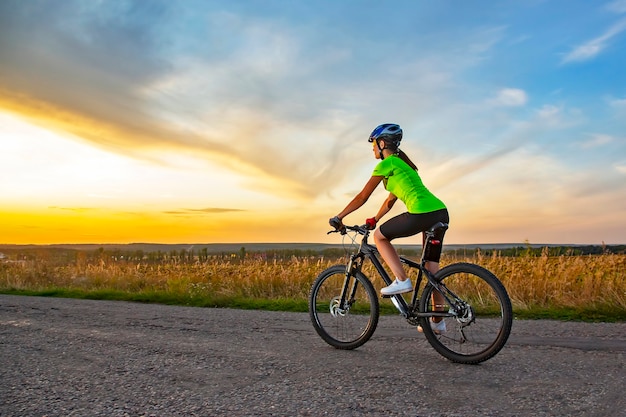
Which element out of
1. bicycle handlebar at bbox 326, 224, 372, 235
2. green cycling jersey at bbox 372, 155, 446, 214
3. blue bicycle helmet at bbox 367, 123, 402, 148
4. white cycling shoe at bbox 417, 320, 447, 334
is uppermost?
blue bicycle helmet at bbox 367, 123, 402, 148

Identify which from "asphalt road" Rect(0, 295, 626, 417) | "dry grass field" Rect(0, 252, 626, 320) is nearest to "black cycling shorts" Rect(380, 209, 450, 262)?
"asphalt road" Rect(0, 295, 626, 417)

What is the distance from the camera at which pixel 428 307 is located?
18.8 ft

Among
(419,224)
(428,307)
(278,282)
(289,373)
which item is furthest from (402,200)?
(278,282)

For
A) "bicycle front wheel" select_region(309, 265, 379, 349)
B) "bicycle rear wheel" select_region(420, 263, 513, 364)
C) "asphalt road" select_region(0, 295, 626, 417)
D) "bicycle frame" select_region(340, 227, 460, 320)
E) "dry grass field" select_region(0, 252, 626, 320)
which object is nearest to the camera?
"asphalt road" select_region(0, 295, 626, 417)

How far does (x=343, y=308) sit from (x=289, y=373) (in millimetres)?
1753

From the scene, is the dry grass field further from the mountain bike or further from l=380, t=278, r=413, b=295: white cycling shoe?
l=380, t=278, r=413, b=295: white cycling shoe

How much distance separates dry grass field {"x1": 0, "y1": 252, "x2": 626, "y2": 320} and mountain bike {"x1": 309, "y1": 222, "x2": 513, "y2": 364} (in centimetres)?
411

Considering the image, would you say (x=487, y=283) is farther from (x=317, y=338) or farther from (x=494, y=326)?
(x=317, y=338)

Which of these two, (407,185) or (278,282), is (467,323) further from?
(278,282)

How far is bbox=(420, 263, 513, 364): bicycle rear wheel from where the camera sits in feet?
17.3

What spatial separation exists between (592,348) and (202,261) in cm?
1794

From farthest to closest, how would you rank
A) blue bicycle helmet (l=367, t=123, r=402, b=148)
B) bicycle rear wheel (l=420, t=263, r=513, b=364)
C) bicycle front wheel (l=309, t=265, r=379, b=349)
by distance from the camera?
bicycle front wheel (l=309, t=265, r=379, b=349)
blue bicycle helmet (l=367, t=123, r=402, b=148)
bicycle rear wheel (l=420, t=263, r=513, b=364)

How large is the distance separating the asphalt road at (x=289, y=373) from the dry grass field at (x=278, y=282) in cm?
239

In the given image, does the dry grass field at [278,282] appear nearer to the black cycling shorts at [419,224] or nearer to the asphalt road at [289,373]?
the asphalt road at [289,373]
